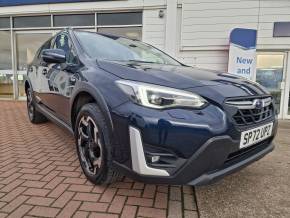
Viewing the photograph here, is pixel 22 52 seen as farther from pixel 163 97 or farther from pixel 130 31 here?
pixel 163 97

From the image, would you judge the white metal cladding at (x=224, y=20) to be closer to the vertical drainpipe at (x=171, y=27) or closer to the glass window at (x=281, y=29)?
the glass window at (x=281, y=29)

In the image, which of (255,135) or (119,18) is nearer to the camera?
(255,135)

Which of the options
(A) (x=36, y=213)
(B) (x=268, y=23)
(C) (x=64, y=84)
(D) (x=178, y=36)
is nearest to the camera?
(A) (x=36, y=213)

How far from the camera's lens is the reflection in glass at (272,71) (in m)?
7.18

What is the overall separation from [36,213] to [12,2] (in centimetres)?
856

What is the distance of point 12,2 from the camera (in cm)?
860

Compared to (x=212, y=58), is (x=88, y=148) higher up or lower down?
lower down

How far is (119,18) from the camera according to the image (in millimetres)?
8070

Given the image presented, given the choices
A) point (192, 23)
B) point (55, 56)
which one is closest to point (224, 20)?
point (192, 23)

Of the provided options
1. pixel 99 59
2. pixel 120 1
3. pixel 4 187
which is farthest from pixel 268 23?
pixel 4 187

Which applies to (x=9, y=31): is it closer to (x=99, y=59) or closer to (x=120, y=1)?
(x=120, y=1)

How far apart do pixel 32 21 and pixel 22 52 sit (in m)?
1.17

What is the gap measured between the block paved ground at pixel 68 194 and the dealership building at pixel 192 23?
5.28 m

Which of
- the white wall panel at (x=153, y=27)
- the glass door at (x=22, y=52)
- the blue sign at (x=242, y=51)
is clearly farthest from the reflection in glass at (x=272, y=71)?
the glass door at (x=22, y=52)
